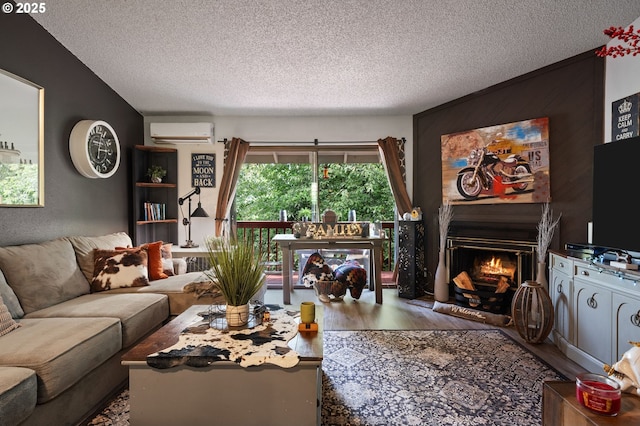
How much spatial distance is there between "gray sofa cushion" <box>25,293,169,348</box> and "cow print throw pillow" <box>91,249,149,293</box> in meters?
0.13

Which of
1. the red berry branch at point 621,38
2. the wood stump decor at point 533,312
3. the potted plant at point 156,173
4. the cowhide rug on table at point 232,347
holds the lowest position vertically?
the wood stump decor at point 533,312

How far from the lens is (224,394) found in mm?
1614

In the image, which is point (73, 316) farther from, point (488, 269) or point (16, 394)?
point (488, 269)

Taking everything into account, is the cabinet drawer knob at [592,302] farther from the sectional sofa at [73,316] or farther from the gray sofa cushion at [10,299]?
the gray sofa cushion at [10,299]

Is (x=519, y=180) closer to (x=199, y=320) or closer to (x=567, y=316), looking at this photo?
(x=567, y=316)

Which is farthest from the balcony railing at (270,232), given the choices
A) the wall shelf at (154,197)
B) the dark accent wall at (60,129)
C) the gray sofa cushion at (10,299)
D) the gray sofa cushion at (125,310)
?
the gray sofa cushion at (10,299)

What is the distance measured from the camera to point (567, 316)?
2.67 metres

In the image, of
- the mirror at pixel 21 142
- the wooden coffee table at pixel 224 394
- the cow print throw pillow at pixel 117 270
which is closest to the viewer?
the wooden coffee table at pixel 224 394

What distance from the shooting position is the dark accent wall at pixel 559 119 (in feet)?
10.1

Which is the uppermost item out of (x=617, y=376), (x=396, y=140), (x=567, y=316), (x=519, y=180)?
(x=396, y=140)

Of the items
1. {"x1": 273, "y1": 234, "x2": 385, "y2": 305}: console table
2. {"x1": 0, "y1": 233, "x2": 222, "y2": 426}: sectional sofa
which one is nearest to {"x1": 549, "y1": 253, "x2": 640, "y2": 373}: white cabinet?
{"x1": 273, "y1": 234, "x2": 385, "y2": 305}: console table

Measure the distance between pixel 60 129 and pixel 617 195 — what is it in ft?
13.8

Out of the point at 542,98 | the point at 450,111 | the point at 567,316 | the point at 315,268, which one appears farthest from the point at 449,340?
the point at 450,111

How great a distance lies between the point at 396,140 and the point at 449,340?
2.79 m
